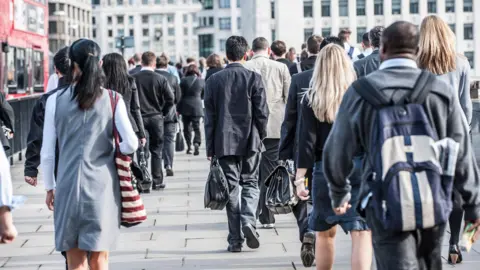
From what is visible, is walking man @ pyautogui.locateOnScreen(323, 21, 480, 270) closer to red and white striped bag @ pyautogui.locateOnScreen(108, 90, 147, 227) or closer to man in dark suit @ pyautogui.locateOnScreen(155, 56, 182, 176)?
red and white striped bag @ pyautogui.locateOnScreen(108, 90, 147, 227)

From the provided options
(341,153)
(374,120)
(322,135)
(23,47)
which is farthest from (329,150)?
(23,47)

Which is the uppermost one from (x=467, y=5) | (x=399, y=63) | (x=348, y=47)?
(x=467, y=5)

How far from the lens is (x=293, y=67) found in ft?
42.5

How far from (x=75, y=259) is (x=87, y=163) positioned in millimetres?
533

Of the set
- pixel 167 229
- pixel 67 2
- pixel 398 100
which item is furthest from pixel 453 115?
pixel 67 2

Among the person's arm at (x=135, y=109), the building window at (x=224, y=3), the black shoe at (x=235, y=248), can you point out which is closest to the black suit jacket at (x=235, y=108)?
the black shoe at (x=235, y=248)

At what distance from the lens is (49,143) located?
6.11m

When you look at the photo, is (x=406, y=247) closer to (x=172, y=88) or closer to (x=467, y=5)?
(x=172, y=88)

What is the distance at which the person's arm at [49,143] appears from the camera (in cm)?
605

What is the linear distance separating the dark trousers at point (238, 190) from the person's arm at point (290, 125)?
4.54 feet

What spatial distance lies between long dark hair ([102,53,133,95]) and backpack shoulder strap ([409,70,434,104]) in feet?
19.7

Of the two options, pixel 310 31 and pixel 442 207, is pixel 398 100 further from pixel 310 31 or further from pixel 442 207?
pixel 310 31

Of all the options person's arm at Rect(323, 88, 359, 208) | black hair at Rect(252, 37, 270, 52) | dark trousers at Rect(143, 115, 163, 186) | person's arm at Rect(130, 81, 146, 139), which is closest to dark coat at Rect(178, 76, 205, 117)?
dark trousers at Rect(143, 115, 163, 186)

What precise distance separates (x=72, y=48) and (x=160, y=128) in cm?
840
